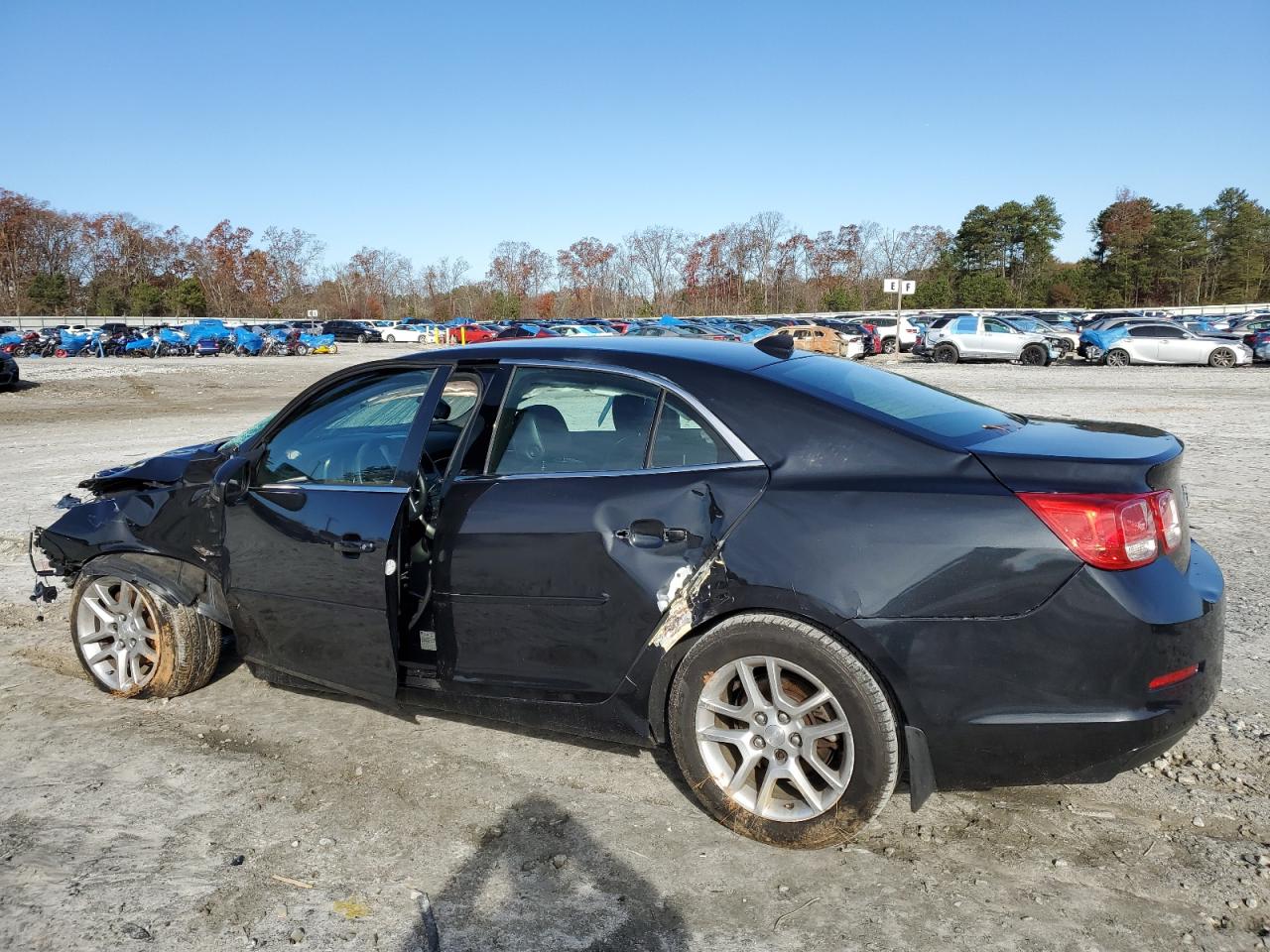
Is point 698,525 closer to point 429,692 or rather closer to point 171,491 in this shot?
point 429,692

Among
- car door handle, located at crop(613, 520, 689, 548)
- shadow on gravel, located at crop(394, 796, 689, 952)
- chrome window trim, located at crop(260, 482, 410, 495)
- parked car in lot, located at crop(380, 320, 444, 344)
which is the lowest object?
shadow on gravel, located at crop(394, 796, 689, 952)

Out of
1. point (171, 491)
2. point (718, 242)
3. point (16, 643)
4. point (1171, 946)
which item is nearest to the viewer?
point (1171, 946)

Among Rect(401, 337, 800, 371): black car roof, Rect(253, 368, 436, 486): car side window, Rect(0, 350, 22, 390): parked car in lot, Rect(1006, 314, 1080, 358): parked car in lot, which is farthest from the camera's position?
Rect(1006, 314, 1080, 358): parked car in lot

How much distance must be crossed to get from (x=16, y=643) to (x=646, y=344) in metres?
4.12

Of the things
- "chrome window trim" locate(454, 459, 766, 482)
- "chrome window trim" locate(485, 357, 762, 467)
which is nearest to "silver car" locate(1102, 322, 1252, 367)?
"chrome window trim" locate(485, 357, 762, 467)

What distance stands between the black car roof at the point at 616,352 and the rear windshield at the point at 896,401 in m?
0.17

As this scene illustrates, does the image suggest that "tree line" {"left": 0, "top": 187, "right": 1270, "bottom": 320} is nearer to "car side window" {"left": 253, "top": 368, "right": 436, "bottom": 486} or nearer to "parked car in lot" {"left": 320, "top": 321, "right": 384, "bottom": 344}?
"parked car in lot" {"left": 320, "top": 321, "right": 384, "bottom": 344}

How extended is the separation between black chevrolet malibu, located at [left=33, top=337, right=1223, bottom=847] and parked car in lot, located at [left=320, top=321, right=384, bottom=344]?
216 ft

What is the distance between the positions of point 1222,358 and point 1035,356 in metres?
5.63

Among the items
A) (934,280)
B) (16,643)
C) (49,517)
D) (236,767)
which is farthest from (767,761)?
(934,280)

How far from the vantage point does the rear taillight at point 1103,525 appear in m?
2.61

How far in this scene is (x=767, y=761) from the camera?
3000mm

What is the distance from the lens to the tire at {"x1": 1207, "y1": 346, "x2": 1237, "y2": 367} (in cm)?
2842

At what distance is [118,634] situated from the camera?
4332 mm
